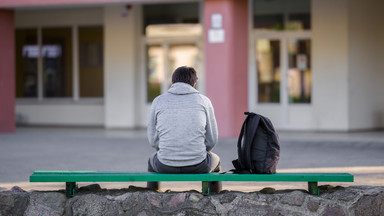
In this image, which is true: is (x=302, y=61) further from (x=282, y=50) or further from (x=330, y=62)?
(x=330, y=62)

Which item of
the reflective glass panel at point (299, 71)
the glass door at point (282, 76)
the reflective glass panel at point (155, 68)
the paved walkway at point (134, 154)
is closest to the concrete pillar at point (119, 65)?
the reflective glass panel at point (155, 68)

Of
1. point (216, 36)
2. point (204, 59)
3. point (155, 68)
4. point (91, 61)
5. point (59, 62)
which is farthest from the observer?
point (59, 62)

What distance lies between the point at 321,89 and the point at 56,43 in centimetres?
802

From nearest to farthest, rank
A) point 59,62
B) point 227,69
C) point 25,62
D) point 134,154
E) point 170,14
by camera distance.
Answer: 1. point 134,154
2. point 227,69
3. point 170,14
4. point 59,62
5. point 25,62

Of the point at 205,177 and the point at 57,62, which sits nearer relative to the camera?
the point at 205,177

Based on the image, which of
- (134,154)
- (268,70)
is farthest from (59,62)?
(134,154)

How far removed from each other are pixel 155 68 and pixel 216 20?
13.1ft

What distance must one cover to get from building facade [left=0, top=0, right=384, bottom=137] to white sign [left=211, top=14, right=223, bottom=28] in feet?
0.10

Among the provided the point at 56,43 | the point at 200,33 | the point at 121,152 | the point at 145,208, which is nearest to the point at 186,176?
the point at 145,208

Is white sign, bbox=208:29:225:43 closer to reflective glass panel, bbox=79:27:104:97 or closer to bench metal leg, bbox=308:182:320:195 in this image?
reflective glass panel, bbox=79:27:104:97

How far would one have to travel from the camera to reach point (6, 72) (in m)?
15.9

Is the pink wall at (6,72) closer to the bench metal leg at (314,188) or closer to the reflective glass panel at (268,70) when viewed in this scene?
the reflective glass panel at (268,70)

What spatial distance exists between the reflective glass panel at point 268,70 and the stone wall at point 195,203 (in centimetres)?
1074

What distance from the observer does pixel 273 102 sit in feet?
53.6
